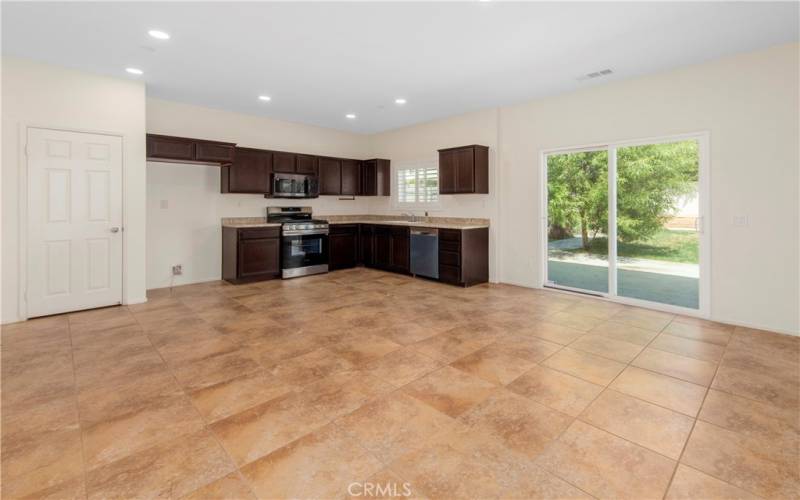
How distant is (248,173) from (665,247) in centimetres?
616

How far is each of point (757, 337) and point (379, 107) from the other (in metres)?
5.49

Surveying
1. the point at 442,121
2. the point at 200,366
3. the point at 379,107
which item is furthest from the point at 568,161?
the point at 200,366

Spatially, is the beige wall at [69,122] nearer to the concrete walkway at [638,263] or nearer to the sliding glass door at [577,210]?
the sliding glass door at [577,210]

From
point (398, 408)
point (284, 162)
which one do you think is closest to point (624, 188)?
point (398, 408)

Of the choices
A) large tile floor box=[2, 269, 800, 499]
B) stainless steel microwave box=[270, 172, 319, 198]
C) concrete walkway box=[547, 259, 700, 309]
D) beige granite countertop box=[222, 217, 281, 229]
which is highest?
stainless steel microwave box=[270, 172, 319, 198]

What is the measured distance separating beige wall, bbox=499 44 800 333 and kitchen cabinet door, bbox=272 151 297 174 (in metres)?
4.92

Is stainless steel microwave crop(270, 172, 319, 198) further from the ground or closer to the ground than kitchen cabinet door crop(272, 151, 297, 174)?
closer to the ground

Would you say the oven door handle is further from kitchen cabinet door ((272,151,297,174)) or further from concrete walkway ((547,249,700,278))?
concrete walkway ((547,249,700,278))

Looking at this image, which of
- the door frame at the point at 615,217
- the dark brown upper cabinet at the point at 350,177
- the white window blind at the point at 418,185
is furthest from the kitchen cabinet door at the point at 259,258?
the door frame at the point at 615,217

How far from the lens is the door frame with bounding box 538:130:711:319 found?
4262 millimetres

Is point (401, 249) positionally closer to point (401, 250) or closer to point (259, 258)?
point (401, 250)

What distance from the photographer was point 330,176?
297 inches

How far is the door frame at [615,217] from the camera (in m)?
4.26

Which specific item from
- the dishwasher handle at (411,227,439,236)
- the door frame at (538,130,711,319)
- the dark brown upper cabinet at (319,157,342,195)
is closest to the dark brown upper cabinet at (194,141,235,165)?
the dark brown upper cabinet at (319,157,342,195)
